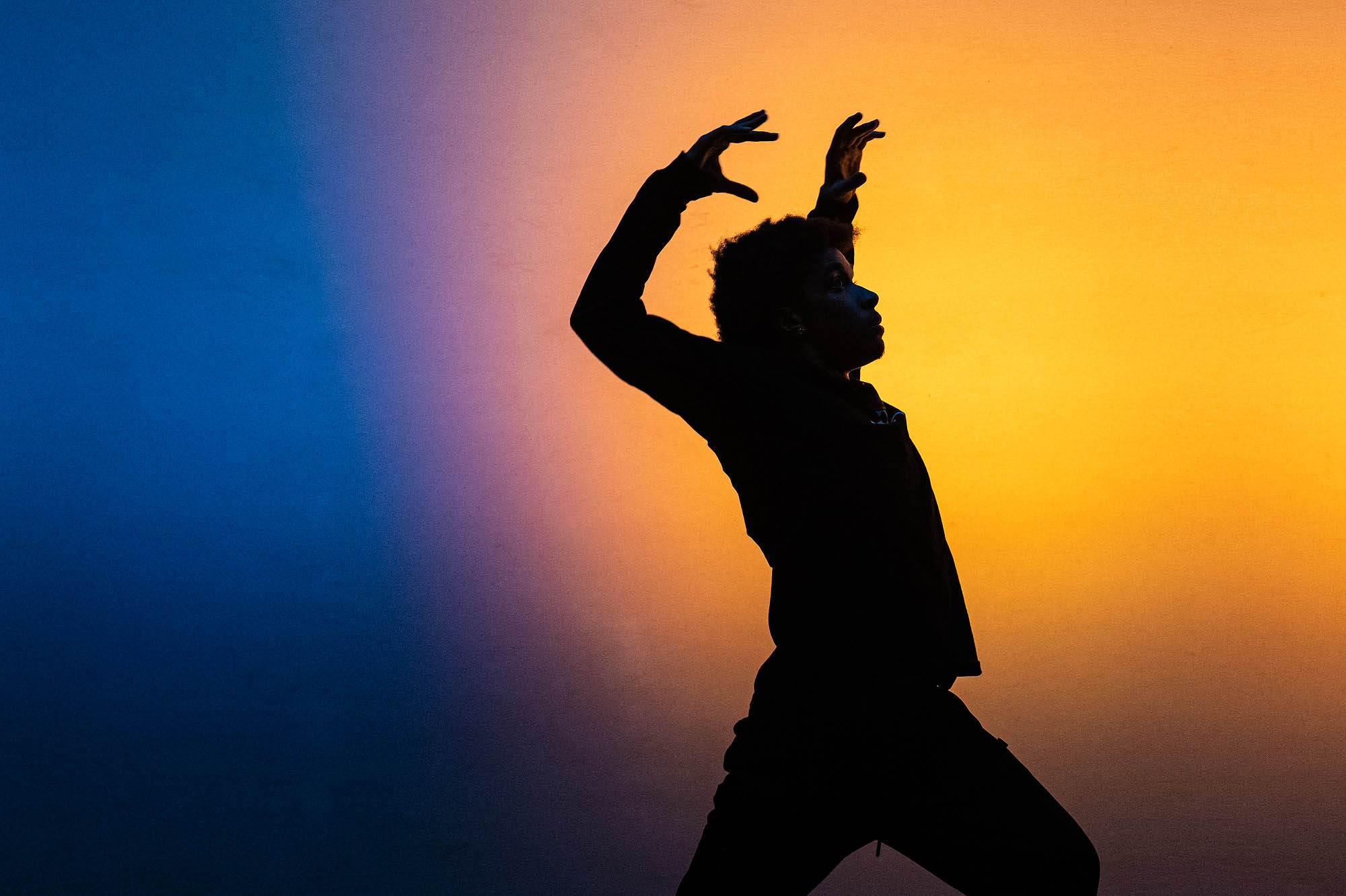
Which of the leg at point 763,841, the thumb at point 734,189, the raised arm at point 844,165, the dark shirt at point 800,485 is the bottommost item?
the leg at point 763,841

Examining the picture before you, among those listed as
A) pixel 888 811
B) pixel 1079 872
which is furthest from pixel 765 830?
pixel 1079 872

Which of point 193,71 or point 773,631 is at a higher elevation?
point 193,71

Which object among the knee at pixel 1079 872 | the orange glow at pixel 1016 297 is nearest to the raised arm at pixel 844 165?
the orange glow at pixel 1016 297

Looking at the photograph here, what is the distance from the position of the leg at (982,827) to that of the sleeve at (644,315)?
1.50 ft

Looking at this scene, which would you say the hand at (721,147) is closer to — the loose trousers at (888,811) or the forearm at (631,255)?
the forearm at (631,255)

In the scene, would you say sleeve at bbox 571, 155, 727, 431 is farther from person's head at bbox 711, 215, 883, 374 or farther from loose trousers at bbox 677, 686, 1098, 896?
loose trousers at bbox 677, 686, 1098, 896

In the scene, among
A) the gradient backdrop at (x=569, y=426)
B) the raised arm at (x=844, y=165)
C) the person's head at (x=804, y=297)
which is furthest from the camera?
the gradient backdrop at (x=569, y=426)

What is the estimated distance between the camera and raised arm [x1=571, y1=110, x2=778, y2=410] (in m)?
1.12

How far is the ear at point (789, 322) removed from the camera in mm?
1271

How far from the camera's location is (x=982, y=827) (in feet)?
3.71

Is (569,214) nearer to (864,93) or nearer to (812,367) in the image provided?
(864,93)

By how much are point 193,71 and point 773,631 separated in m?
1.36

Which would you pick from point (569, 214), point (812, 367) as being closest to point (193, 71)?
point (569, 214)

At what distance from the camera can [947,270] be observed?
182cm
